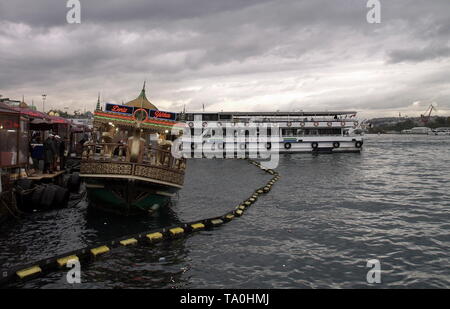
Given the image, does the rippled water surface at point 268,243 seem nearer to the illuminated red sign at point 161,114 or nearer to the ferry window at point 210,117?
the illuminated red sign at point 161,114

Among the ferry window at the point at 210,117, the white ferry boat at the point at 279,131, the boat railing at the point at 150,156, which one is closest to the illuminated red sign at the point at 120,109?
the boat railing at the point at 150,156

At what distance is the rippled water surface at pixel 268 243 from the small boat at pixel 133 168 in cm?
88

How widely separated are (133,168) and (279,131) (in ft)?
151

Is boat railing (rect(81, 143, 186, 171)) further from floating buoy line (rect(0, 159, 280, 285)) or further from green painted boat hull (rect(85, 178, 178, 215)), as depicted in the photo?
floating buoy line (rect(0, 159, 280, 285))

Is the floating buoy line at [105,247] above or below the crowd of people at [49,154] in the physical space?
below

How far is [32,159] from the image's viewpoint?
72.6 ft

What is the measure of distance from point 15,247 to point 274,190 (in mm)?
17499

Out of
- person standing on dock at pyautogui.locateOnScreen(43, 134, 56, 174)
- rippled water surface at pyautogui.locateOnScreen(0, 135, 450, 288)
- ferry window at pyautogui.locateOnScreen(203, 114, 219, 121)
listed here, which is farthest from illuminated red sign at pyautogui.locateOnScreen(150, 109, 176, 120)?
ferry window at pyautogui.locateOnScreen(203, 114, 219, 121)

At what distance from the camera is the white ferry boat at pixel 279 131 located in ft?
187

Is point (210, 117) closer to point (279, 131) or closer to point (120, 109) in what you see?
point (279, 131)

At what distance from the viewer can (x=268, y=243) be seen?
13555 mm

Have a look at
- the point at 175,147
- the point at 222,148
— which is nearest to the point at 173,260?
the point at 175,147

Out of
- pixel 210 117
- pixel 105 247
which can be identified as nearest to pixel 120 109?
pixel 105 247

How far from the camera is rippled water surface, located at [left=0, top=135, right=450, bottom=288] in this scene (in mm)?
10273
